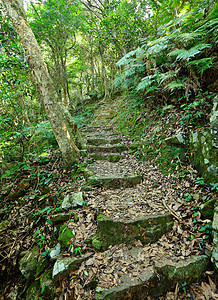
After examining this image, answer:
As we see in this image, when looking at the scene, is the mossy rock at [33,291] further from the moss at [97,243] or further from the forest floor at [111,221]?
the moss at [97,243]

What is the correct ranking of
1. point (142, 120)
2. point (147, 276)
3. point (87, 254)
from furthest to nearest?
1. point (142, 120)
2. point (87, 254)
3. point (147, 276)

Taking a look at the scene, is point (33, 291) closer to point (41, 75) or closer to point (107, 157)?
point (107, 157)

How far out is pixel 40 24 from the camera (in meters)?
8.36

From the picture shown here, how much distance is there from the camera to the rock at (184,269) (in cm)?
193

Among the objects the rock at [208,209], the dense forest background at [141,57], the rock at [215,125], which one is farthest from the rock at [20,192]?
the rock at [215,125]

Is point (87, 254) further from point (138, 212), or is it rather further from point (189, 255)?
point (189, 255)

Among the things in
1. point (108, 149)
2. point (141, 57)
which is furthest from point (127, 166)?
point (141, 57)

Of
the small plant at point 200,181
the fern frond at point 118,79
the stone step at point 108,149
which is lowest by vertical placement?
the small plant at point 200,181

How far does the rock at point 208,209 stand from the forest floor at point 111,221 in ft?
0.25

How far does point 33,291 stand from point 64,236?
1.03 m

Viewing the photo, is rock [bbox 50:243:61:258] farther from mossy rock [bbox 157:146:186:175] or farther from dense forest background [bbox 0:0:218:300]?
mossy rock [bbox 157:146:186:175]

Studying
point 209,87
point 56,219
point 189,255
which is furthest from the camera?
point 209,87

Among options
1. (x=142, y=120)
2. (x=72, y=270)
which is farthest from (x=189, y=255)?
(x=142, y=120)

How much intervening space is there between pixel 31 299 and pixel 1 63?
18.4 feet
